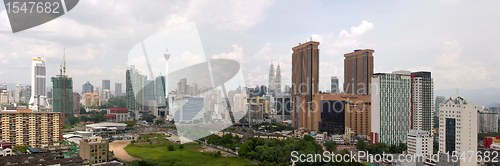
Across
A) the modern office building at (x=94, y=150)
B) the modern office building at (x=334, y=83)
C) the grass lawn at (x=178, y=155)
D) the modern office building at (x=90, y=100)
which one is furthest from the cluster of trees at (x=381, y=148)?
the modern office building at (x=90, y=100)

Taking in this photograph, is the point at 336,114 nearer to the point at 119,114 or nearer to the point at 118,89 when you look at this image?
the point at 119,114

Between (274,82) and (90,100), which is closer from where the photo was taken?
(274,82)

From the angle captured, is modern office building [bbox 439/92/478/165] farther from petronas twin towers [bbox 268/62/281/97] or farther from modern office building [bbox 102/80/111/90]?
modern office building [bbox 102/80/111/90]

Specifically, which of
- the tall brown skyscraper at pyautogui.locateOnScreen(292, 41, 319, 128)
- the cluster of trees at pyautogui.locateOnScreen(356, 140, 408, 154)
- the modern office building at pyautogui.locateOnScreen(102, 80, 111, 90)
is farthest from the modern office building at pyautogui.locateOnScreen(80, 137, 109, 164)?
the modern office building at pyautogui.locateOnScreen(102, 80, 111, 90)

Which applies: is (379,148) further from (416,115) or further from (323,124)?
(323,124)

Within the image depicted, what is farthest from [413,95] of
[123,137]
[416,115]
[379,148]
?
[123,137]

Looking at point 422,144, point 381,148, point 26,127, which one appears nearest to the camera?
point 422,144

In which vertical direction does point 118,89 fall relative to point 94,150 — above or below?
above

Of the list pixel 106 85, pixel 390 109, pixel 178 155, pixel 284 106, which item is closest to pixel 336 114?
pixel 390 109
